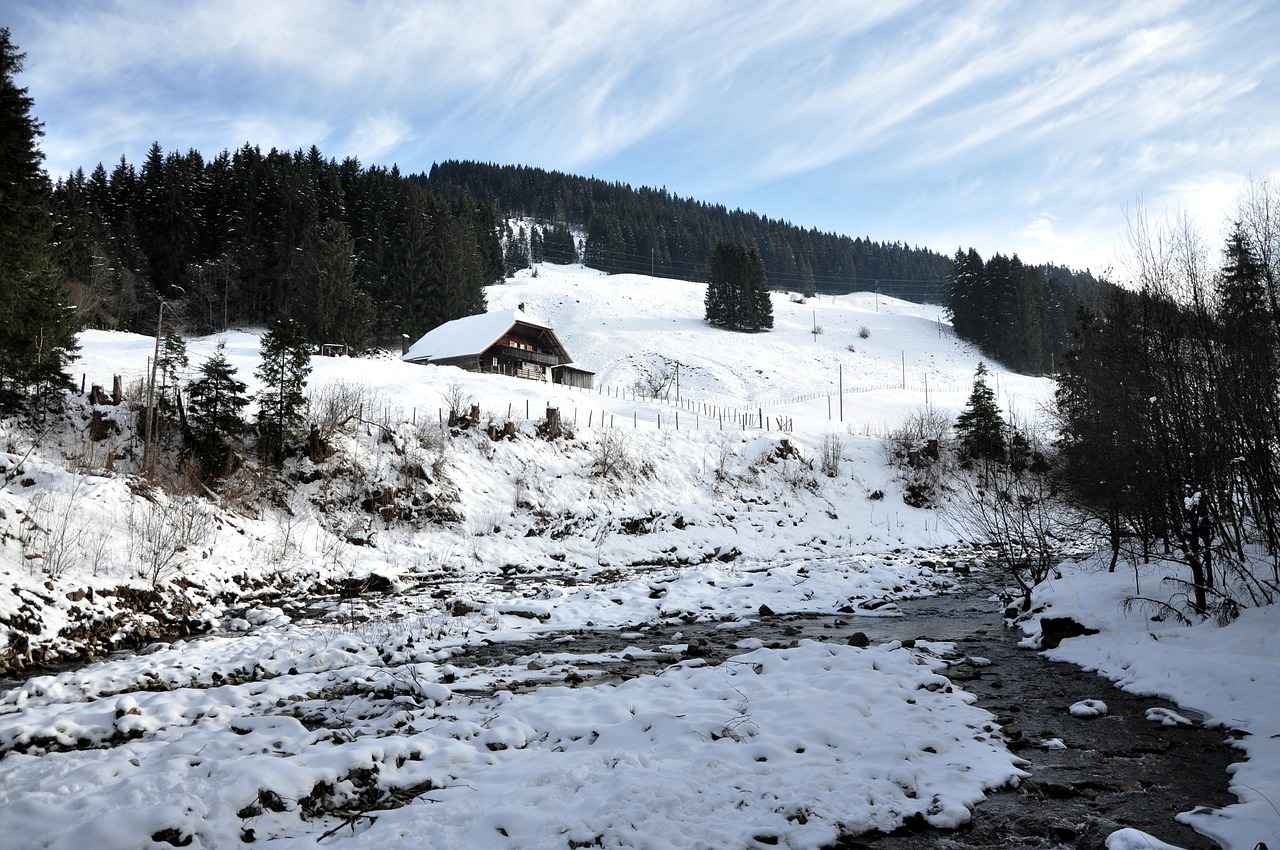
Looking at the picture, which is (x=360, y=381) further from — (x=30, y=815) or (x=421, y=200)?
(x=421, y=200)

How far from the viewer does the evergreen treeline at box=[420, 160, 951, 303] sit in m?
130

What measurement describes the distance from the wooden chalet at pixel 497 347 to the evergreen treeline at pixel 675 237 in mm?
66848

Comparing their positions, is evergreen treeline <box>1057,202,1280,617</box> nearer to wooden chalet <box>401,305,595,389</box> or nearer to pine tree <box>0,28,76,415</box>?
pine tree <box>0,28,76,415</box>

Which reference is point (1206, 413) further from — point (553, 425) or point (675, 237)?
point (675, 237)

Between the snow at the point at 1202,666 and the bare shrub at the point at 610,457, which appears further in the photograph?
the bare shrub at the point at 610,457

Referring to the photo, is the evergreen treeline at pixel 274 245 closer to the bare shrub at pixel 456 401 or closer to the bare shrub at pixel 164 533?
the bare shrub at pixel 456 401

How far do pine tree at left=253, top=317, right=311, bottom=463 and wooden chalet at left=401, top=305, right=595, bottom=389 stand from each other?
25275 mm

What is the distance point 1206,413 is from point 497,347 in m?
46.7

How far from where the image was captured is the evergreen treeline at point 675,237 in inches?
5123

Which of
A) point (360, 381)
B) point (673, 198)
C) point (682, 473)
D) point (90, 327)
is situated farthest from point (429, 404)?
point (673, 198)

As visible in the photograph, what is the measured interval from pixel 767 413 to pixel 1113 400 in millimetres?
38377

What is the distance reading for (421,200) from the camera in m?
72.2

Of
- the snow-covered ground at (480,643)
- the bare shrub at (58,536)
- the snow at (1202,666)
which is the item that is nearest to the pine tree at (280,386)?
the snow-covered ground at (480,643)

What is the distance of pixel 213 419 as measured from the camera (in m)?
23.8
